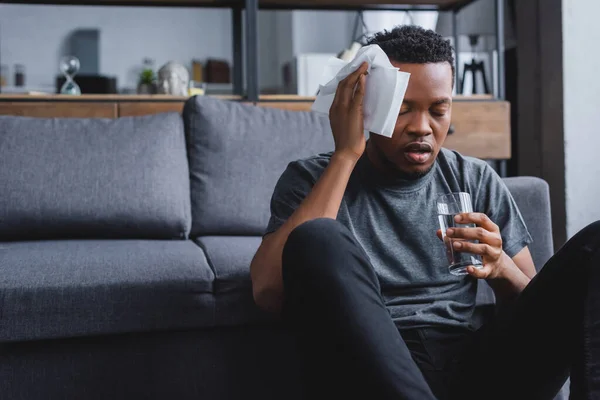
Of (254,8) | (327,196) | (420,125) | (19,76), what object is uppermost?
(19,76)

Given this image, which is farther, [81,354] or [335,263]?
[81,354]

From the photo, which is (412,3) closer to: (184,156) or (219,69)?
(184,156)

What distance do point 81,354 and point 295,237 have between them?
0.65 m

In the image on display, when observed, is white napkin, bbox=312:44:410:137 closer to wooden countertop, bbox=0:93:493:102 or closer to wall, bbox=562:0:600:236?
wooden countertop, bbox=0:93:493:102

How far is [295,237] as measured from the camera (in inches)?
40.1

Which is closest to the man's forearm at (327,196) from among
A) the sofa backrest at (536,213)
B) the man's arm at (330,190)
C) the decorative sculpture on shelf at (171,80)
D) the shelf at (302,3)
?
the man's arm at (330,190)

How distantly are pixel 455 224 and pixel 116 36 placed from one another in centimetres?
630

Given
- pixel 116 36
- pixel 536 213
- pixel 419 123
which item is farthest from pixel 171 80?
pixel 116 36

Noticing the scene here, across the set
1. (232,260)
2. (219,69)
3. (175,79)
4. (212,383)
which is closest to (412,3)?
(175,79)

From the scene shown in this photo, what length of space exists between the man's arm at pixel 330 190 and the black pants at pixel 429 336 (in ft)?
0.35

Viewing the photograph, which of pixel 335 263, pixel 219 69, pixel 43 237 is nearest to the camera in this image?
pixel 335 263

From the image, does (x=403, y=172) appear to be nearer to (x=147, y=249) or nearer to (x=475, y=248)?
(x=475, y=248)

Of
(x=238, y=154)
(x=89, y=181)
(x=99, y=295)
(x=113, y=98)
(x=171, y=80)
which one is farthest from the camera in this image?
(x=171, y=80)

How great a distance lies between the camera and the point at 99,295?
1.40 metres
